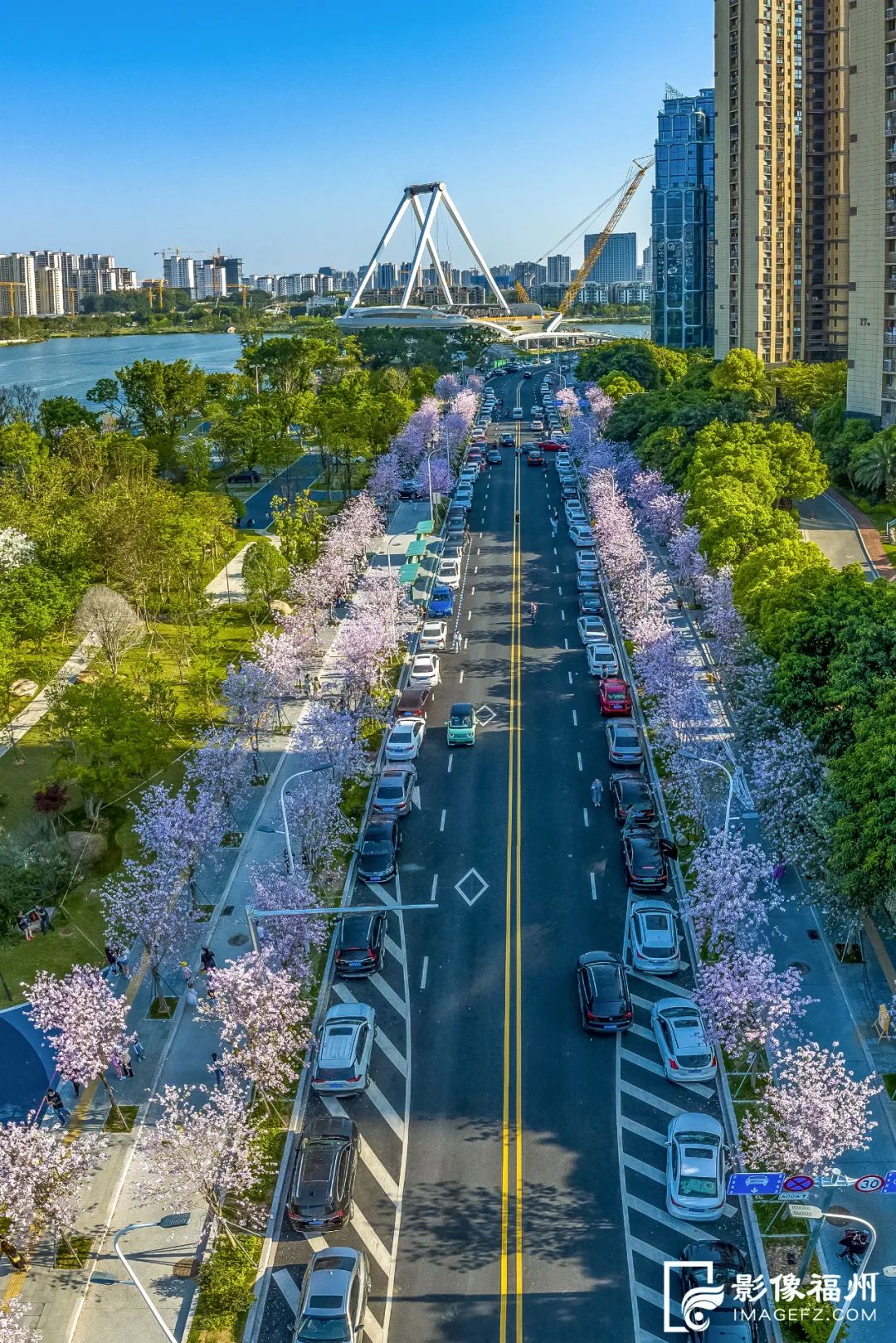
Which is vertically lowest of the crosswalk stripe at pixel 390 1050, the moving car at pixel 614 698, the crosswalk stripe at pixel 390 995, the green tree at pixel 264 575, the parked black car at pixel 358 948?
the crosswalk stripe at pixel 390 1050

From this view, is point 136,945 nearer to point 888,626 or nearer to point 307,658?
point 307,658

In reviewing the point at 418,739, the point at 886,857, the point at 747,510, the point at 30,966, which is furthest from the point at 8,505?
the point at 886,857

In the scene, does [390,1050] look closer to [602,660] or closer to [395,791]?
[395,791]

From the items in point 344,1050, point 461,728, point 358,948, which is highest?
point 461,728

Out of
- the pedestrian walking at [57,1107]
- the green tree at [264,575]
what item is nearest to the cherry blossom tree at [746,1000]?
the pedestrian walking at [57,1107]

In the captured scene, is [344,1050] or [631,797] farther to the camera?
[631,797]

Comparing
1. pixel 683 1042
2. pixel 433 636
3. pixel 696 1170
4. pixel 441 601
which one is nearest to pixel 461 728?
pixel 433 636

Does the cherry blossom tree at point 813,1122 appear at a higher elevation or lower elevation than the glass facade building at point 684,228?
lower

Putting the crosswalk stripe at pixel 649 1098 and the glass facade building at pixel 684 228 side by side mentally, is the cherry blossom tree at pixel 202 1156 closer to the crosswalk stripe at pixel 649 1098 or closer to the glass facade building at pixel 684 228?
the crosswalk stripe at pixel 649 1098

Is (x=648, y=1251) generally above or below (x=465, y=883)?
below
